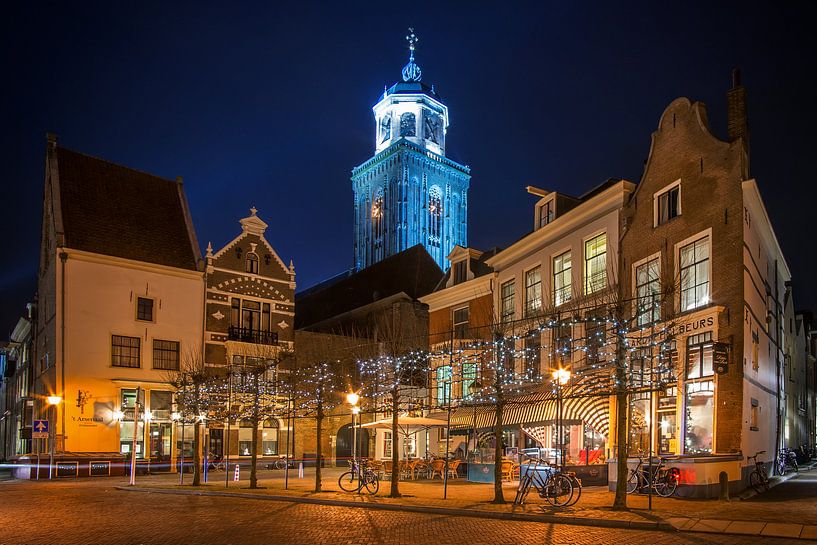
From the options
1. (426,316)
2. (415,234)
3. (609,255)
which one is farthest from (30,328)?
(415,234)

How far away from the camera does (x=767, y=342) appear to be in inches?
1030

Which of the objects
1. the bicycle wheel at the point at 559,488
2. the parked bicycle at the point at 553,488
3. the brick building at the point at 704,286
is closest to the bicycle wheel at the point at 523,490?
the parked bicycle at the point at 553,488

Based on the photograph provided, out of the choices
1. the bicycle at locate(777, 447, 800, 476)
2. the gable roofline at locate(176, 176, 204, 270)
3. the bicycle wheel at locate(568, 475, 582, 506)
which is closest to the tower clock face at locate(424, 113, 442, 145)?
the gable roofline at locate(176, 176, 204, 270)

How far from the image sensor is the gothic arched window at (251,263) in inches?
1828

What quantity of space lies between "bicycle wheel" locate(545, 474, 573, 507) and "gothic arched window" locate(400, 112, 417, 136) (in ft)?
273

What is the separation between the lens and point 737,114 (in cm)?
2331

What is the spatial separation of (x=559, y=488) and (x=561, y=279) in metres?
12.8

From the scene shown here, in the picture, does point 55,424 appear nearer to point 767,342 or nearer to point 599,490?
point 599,490

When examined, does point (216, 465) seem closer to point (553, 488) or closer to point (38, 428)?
point (38, 428)

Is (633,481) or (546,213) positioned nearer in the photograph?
(633,481)

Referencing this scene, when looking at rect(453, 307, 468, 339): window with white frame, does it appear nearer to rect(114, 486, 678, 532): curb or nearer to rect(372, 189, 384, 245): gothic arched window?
rect(114, 486, 678, 532): curb

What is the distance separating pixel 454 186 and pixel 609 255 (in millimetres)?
72691

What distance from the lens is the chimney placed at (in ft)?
75.4

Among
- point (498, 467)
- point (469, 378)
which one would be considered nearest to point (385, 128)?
point (469, 378)
